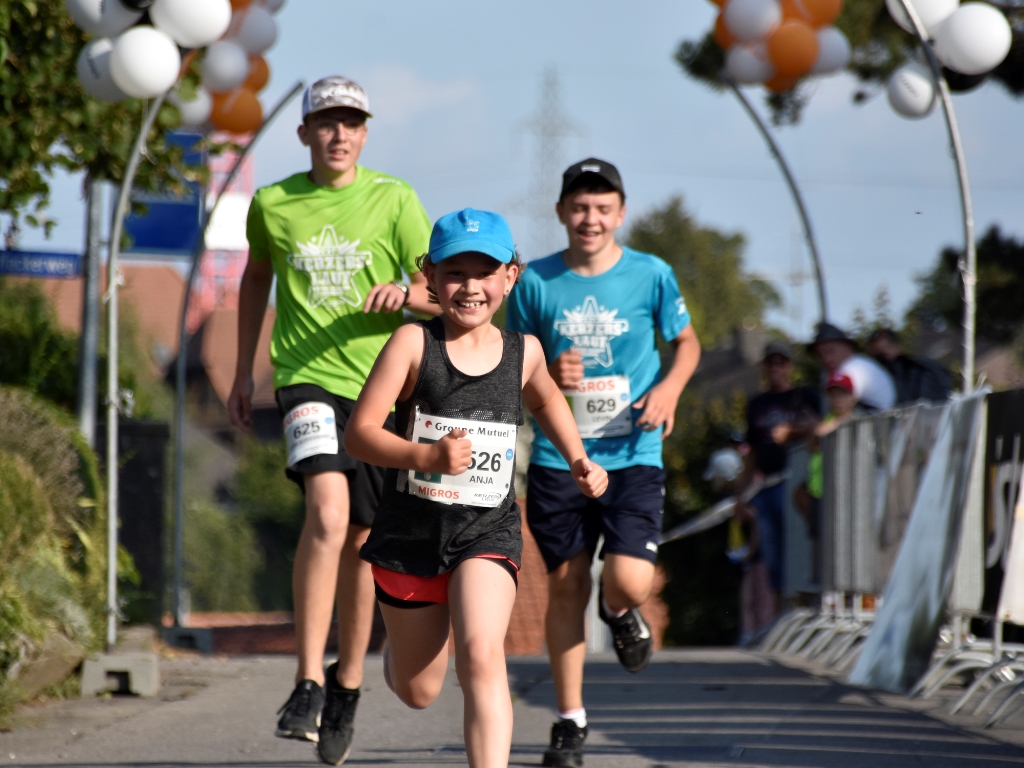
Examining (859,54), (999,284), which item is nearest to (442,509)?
(999,284)

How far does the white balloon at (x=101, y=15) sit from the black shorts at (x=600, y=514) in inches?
172

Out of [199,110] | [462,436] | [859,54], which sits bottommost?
[462,436]

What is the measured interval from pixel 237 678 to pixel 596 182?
12.6 feet

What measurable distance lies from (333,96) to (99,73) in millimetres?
3503

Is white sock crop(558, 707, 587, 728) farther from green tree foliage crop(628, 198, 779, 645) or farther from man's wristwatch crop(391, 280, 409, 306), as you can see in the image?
green tree foliage crop(628, 198, 779, 645)

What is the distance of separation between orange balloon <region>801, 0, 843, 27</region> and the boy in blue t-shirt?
23.3 feet

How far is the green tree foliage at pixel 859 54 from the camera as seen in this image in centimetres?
2072

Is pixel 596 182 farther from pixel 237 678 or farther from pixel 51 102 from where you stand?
pixel 51 102

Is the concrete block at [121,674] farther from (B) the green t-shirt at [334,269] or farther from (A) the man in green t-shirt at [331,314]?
(B) the green t-shirt at [334,269]

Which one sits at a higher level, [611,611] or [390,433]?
[390,433]

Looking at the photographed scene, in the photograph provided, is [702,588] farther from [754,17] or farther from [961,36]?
[961,36]

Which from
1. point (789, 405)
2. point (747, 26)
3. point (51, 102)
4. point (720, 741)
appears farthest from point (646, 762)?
point (747, 26)

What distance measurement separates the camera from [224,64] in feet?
36.3

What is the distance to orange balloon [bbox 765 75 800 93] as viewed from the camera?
12562 millimetres
